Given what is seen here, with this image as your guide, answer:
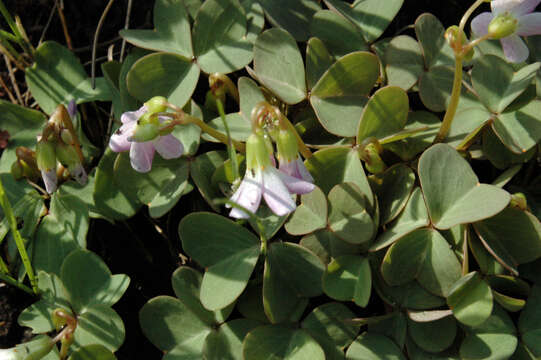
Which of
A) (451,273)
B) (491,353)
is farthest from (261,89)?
(491,353)

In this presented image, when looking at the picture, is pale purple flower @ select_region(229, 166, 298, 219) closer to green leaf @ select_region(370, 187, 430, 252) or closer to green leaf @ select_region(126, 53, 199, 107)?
green leaf @ select_region(370, 187, 430, 252)

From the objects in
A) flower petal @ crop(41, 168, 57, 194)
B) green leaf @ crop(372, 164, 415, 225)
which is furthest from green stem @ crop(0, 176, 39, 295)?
green leaf @ crop(372, 164, 415, 225)

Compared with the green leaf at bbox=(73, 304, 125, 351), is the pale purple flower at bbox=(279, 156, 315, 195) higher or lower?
higher

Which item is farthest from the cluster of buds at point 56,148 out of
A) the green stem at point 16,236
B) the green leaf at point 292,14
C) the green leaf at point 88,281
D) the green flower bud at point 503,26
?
the green flower bud at point 503,26

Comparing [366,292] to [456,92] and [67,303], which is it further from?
[67,303]

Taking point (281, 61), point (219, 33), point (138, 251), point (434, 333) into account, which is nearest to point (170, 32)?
point (219, 33)

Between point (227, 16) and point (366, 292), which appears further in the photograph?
point (227, 16)
